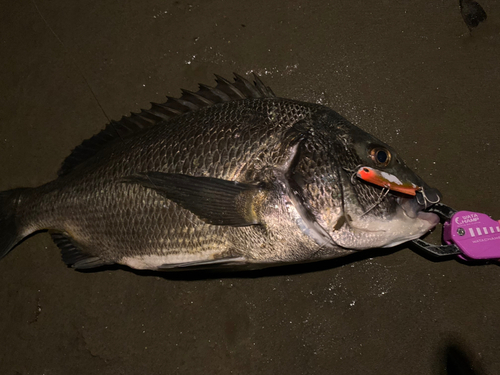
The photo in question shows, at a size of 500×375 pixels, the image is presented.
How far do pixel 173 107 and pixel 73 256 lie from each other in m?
1.15

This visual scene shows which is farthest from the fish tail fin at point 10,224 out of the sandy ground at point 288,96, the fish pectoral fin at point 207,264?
the fish pectoral fin at point 207,264

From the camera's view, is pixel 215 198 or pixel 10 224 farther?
pixel 10 224

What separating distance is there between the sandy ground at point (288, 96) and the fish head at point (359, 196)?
0.62 meters

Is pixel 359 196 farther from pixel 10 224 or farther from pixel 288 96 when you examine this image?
pixel 10 224

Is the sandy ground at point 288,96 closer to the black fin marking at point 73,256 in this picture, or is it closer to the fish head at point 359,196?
the black fin marking at point 73,256

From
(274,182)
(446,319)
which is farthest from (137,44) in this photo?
(446,319)

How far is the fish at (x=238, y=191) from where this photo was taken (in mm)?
1551

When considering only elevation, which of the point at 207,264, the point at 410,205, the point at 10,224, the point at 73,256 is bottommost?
the point at 10,224

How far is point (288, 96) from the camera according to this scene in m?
2.30

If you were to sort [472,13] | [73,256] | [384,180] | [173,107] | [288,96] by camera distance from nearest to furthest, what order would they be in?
[384,180] → [173,107] → [73,256] → [472,13] → [288,96]

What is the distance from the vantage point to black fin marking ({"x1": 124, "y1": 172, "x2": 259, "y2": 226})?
62.4 inches

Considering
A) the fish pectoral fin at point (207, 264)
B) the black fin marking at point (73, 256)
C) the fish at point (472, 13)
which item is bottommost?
the black fin marking at point (73, 256)

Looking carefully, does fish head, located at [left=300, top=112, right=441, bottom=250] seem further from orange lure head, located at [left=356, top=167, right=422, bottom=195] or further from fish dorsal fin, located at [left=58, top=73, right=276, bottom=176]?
fish dorsal fin, located at [left=58, top=73, right=276, bottom=176]

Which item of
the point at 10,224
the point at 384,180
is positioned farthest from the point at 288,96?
the point at 10,224
